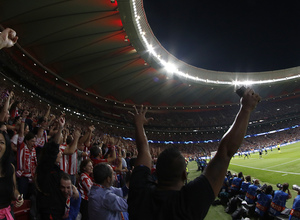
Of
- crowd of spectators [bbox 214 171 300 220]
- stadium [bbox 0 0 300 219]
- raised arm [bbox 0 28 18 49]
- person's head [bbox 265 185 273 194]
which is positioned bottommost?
crowd of spectators [bbox 214 171 300 220]


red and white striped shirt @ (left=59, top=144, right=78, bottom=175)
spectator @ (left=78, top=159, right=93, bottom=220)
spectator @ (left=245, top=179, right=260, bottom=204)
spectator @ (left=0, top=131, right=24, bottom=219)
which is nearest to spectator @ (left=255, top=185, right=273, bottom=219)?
spectator @ (left=245, top=179, right=260, bottom=204)

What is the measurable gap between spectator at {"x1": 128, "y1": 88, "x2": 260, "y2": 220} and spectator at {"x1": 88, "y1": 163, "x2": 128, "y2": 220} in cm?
120

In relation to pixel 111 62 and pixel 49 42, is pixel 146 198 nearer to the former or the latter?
pixel 49 42

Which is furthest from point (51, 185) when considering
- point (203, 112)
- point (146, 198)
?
point (203, 112)

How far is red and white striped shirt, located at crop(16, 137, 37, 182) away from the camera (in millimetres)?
4262

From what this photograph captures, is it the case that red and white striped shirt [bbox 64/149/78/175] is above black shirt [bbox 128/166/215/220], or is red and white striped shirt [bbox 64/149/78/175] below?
above

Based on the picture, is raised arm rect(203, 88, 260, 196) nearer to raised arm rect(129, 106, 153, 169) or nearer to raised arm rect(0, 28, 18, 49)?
raised arm rect(129, 106, 153, 169)

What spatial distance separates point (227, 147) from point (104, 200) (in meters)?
1.89

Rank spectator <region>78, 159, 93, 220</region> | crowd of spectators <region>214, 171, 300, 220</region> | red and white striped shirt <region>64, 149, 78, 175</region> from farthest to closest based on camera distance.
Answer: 1. crowd of spectators <region>214, 171, 300, 220</region>
2. red and white striped shirt <region>64, 149, 78, 175</region>
3. spectator <region>78, 159, 93, 220</region>

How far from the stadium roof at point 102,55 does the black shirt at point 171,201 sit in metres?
15.3

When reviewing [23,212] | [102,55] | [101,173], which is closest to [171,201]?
[101,173]

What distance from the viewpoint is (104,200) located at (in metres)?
2.84

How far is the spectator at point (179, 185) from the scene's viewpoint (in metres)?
1.47

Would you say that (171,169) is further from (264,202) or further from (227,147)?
(264,202)
